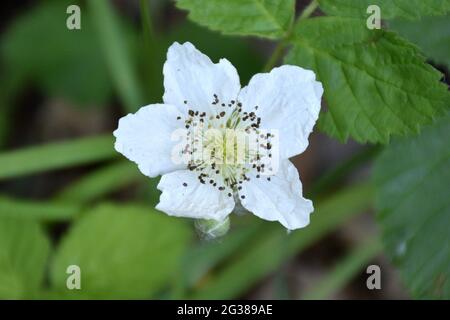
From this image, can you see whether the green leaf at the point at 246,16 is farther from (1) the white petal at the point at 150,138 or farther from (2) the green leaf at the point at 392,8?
(1) the white petal at the point at 150,138

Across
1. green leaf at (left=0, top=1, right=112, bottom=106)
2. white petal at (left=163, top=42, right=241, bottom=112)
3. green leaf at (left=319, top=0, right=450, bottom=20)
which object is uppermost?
green leaf at (left=0, top=1, right=112, bottom=106)

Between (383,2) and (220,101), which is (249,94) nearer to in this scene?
(220,101)

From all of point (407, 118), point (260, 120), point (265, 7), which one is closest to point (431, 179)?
point (407, 118)

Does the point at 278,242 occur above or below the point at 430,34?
below

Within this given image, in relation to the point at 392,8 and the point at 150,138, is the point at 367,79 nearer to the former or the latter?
the point at 392,8

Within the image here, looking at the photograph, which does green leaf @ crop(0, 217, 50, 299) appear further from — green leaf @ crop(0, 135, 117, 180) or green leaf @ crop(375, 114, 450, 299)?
green leaf @ crop(375, 114, 450, 299)

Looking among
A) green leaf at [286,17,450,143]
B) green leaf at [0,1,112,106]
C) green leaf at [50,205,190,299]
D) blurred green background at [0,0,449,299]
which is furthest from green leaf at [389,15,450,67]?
green leaf at [0,1,112,106]

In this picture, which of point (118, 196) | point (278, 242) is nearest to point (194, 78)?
point (278, 242)
